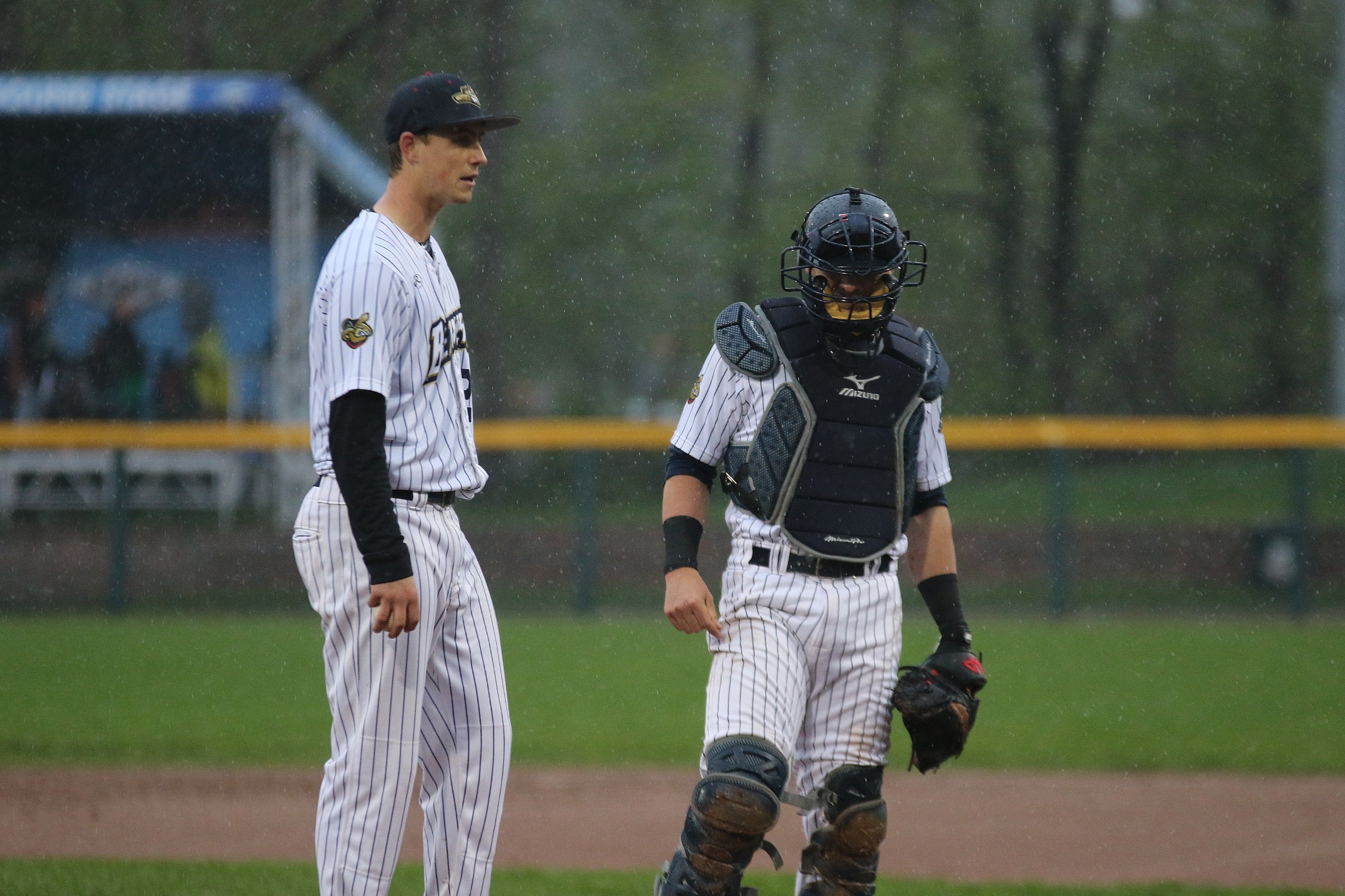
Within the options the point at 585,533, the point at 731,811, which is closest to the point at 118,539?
the point at 585,533

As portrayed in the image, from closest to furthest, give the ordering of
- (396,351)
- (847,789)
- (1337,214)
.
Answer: (396,351), (847,789), (1337,214)

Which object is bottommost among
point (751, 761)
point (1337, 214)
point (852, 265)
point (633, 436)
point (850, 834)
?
point (850, 834)

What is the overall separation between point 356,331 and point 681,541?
74 centimetres

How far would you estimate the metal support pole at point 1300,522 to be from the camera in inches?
343

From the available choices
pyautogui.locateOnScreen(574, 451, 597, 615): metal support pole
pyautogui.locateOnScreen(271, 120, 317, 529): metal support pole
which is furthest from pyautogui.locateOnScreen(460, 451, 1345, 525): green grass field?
pyautogui.locateOnScreen(271, 120, 317, 529): metal support pole

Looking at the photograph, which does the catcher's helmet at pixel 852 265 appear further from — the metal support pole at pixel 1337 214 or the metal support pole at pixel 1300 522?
the metal support pole at pixel 1337 214

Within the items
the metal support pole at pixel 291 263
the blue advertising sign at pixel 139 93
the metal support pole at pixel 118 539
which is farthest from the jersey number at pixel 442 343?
the blue advertising sign at pixel 139 93

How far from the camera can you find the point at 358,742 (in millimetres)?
2525

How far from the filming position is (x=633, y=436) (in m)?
8.88

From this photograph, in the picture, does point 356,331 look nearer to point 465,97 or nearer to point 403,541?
point 403,541

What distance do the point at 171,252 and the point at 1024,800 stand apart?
8586mm

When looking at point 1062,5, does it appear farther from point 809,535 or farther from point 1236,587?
point 809,535

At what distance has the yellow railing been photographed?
28.1 feet

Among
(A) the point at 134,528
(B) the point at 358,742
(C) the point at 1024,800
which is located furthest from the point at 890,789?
(A) the point at 134,528
